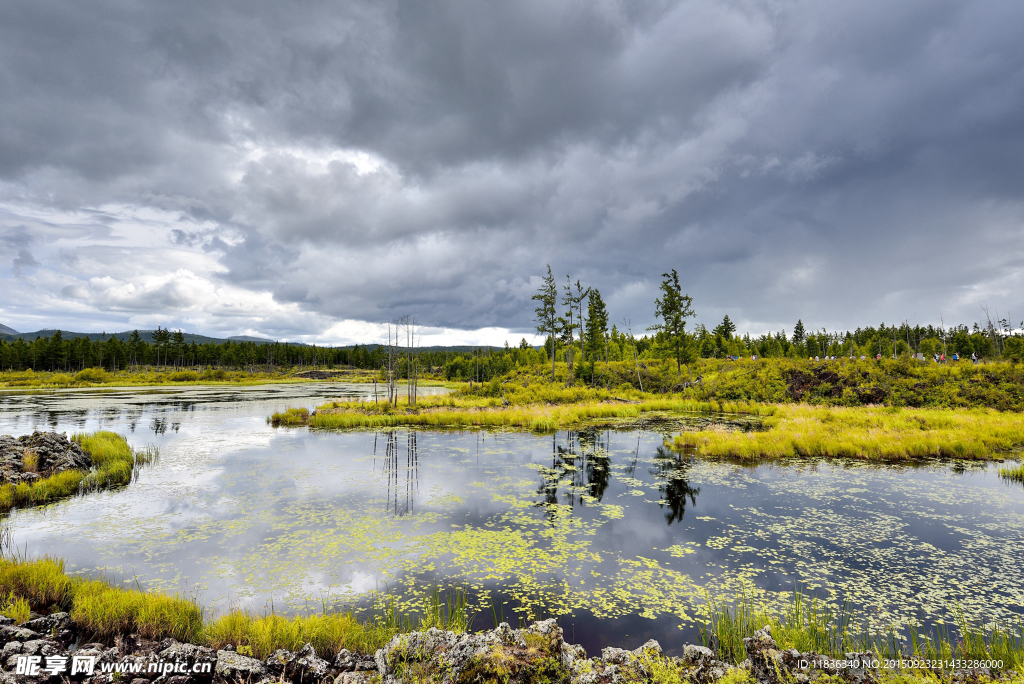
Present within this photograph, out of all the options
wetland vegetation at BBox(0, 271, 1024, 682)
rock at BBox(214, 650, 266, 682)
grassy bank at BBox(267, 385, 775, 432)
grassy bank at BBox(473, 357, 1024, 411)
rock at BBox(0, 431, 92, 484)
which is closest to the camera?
rock at BBox(214, 650, 266, 682)

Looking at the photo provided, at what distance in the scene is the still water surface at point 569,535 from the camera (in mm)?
7125

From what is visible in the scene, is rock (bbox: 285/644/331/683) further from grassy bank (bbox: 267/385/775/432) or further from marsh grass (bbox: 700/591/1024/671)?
grassy bank (bbox: 267/385/775/432)

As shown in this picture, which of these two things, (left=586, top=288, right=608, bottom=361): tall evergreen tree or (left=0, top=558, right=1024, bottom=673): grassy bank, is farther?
(left=586, top=288, right=608, bottom=361): tall evergreen tree

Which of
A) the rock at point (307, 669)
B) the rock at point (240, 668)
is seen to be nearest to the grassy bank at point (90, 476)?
the rock at point (240, 668)

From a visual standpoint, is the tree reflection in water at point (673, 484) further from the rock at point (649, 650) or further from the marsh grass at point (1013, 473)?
the marsh grass at point (1013, 473)

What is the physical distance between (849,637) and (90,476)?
21.7 m

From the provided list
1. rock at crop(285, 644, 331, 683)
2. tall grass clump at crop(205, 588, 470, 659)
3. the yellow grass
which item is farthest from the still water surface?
the yellow grass

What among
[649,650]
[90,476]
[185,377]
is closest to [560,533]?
[649,650]

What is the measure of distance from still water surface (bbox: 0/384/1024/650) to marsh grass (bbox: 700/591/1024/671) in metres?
0.37

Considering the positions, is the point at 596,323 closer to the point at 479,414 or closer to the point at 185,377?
the point at 479,414

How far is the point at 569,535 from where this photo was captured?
9.96 m

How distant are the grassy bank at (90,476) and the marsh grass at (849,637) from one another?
18.6 metres

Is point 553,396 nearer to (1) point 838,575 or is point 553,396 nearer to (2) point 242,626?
(1) point 838,575

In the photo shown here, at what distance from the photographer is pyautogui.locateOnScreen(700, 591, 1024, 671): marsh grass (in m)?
5.07
